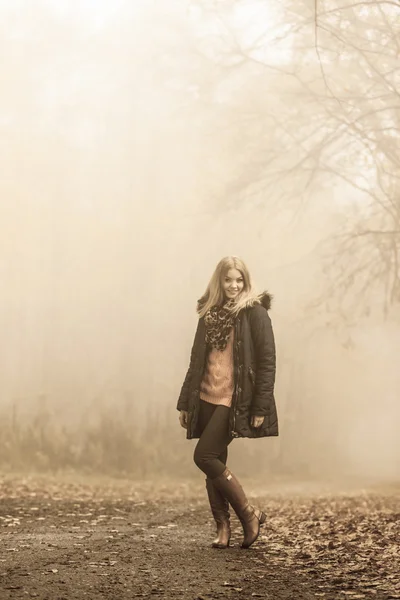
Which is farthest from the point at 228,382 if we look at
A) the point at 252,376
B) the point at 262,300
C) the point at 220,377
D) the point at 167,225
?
the point at 167,225

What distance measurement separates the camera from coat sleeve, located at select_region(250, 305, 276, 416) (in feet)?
18.0

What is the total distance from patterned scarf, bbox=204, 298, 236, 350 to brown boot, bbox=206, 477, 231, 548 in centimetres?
93

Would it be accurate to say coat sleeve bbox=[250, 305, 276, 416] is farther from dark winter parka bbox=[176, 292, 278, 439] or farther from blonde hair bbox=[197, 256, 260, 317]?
blonde hair bbox=[197, 256, 260, 317]

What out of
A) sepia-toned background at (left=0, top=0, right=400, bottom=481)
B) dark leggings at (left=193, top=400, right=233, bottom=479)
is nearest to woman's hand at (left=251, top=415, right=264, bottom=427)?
dark leggings at (left=193, top=400, right=233, bottom=479)

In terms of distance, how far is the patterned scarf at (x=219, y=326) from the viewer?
559 centimetres

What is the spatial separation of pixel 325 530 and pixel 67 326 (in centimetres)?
873

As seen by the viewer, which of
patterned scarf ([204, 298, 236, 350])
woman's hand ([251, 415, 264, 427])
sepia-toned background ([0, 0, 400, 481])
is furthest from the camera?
sepia-toned background ([0, 0, 400, 481])

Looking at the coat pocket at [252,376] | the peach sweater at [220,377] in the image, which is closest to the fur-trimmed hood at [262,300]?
the peach sweater at [220,377]

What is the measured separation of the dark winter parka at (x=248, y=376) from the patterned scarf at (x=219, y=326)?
4 centimetres

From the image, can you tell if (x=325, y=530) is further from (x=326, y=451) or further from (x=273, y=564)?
(x=326, y=451)

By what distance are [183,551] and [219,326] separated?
1512mm

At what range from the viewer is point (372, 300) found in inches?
557

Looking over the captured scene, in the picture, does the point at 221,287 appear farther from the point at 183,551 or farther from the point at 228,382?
the point at 183,551

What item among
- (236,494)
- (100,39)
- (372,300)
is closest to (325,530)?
(236,494)
